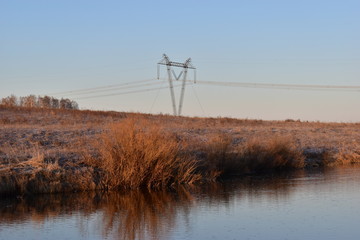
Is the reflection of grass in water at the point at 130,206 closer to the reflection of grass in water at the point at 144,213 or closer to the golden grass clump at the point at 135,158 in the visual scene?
the reflection of grass in water at the point at 144,213

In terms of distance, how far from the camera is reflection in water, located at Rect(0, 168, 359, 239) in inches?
514

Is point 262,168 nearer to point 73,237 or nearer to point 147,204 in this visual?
point 147,204

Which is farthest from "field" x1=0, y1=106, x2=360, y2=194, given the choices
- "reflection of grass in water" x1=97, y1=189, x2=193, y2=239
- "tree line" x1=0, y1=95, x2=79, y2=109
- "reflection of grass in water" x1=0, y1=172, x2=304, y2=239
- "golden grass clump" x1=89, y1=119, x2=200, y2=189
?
"tree line" x1=0, y1=95, x2=79, y2=109

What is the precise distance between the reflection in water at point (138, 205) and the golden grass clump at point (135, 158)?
0.83 meters

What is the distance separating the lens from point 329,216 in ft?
45.5

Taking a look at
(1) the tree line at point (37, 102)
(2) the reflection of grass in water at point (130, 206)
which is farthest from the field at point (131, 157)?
(1) the tree line at point (37, 102)

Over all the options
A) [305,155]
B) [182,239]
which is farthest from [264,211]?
[305,155]

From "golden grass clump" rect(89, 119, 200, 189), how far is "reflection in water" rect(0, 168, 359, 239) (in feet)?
2.72

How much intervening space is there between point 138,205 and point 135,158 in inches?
116

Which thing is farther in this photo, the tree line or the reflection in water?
the tree line

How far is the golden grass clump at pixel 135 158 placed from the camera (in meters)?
18.8

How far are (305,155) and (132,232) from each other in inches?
709

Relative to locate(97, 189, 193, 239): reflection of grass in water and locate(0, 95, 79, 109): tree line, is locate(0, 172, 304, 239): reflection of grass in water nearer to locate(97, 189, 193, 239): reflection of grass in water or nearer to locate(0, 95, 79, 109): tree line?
locate(97, 189, 193, 239): reflection of grass in water

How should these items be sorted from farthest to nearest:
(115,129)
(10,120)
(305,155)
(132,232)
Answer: (10,120)
(305,155)
(115,129)
(132,232)
